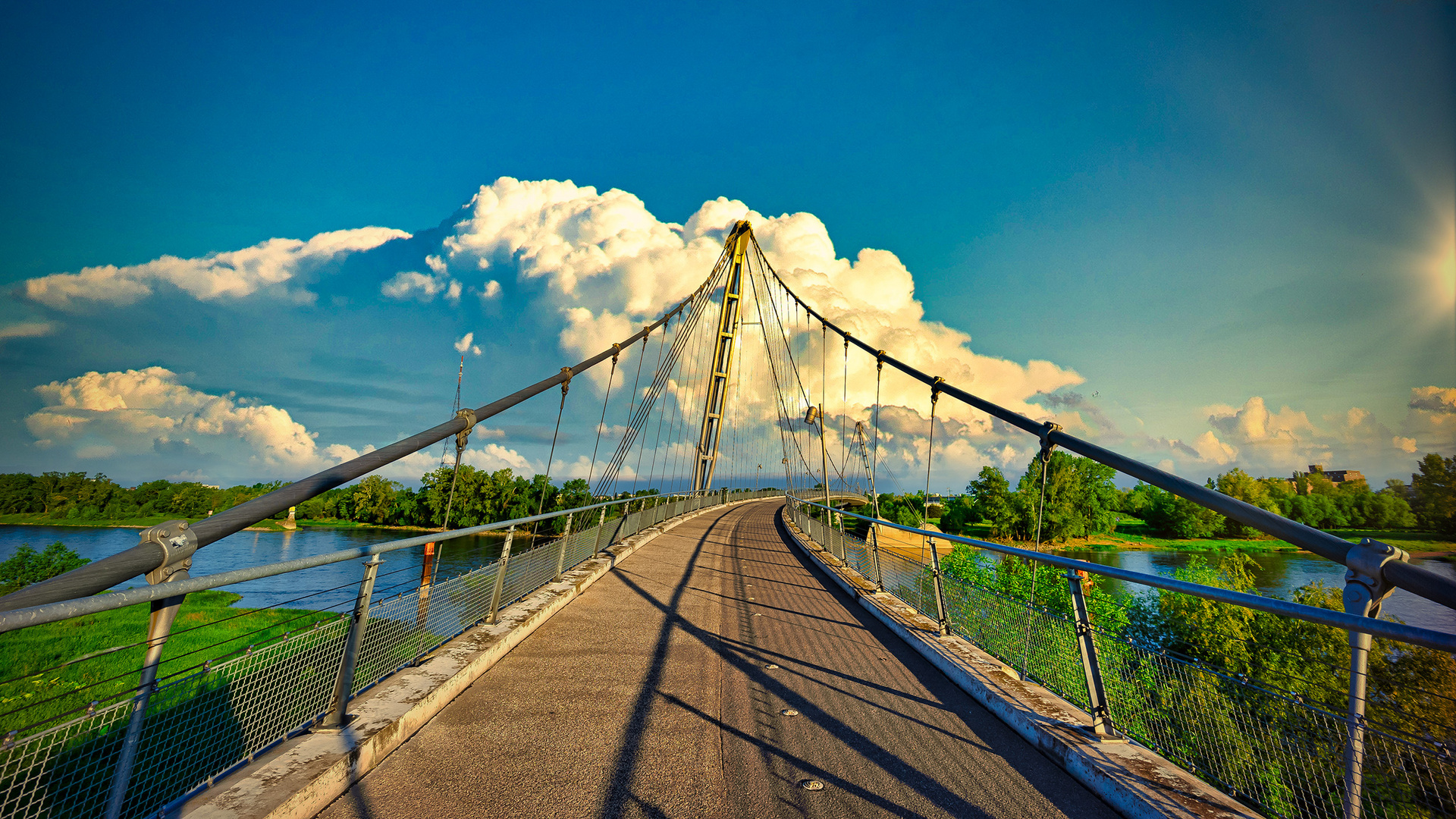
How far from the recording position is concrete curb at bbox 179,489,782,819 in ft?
8.82

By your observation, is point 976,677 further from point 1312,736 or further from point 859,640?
point 1312,736

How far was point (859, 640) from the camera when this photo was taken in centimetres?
620

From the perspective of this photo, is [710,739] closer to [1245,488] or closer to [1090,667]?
[1090,667]

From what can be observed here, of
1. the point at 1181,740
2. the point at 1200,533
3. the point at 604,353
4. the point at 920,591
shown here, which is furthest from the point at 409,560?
the point at 1200,533

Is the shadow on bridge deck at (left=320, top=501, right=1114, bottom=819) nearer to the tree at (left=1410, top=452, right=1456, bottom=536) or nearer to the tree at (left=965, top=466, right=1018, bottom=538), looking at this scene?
the tree at (left=1410, top=452, right=1456, bottom=536)

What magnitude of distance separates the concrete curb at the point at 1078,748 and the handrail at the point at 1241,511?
132 cm

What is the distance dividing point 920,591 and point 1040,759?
3423 millimetres

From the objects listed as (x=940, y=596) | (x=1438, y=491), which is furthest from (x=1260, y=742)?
(x=1438, y=491)

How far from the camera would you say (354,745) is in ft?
Result: 10.6

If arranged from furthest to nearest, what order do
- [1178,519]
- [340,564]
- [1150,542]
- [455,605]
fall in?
[1150,542] → [1178,519] → [340,564] → [455,605]

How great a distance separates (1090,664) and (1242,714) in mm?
738

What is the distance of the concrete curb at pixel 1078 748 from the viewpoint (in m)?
3.01

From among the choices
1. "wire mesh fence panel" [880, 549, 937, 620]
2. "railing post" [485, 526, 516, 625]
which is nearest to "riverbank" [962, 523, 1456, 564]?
"wire mesh fence panel" [880, 549, 937, 620]

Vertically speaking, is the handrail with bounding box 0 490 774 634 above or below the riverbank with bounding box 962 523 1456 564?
above
